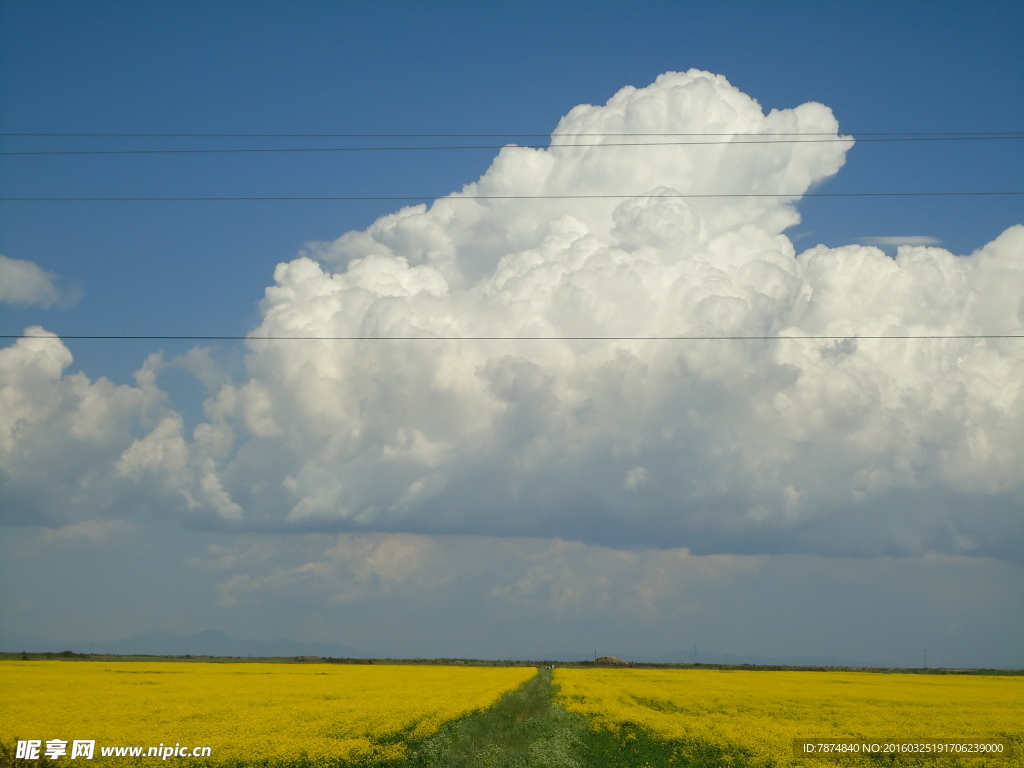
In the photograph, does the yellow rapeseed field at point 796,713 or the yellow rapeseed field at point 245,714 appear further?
the yellow rapeseed field at point 796,713

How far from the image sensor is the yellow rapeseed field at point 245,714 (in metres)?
28.1

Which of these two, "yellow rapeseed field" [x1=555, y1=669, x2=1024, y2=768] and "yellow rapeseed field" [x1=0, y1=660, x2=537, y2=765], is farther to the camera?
"yellow rapeseed field" [x1=555, y1=669, x2=1024, y2=768]

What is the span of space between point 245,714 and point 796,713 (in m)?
28.4

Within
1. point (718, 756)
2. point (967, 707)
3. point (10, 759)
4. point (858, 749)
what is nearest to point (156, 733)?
point (10, 759)

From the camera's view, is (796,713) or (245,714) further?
(796,713)

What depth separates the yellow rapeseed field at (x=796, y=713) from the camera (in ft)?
98.5

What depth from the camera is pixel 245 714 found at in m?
35.6

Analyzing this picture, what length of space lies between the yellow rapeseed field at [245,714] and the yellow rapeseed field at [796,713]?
8.57 m

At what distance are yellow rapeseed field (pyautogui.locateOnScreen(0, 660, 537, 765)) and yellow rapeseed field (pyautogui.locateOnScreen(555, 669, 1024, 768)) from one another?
857 cm

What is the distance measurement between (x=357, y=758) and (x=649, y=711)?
18785 mm

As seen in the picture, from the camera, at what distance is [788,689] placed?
2144 inches

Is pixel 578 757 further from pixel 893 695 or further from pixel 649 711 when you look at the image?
pixel 893 695

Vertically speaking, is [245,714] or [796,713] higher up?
[245,714]

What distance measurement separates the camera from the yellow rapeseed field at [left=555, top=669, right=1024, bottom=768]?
3002cm
